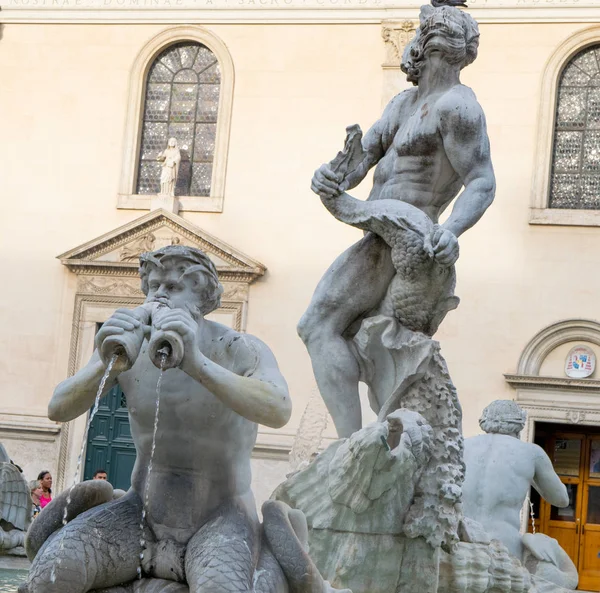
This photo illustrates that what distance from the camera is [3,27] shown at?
23.0m

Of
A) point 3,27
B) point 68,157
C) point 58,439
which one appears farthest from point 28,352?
point 3,27

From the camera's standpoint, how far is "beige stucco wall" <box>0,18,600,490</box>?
2036 centimetres

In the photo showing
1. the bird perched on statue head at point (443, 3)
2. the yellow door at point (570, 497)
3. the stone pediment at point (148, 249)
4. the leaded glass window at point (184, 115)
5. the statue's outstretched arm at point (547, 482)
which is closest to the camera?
the bird perched on statue head at point (443, 3)

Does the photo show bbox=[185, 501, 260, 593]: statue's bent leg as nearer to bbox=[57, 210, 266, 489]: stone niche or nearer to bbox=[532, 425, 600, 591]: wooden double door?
bbox=[532, 425, 600, 591]: wooden double door

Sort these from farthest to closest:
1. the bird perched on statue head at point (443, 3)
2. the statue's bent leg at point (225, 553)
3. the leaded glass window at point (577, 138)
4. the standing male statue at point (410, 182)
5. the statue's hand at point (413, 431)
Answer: the leaded glass window at point (577, 138)
the bird perched on statue head at point (443, 3)
the standing male statue at point (410, 182)
the statue's hand at point (413, 431)
the statue's bent leg at point (225, 553)

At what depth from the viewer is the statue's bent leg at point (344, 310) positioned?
233 inches

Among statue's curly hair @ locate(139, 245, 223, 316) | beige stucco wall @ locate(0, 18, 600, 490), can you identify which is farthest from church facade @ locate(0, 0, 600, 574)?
statue's curly hair @ locate(139, 245, 223, 316)

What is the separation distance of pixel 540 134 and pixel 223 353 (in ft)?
56.5

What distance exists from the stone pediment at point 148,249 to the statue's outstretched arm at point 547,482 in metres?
13.7

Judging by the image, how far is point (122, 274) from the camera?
22281 millimetres

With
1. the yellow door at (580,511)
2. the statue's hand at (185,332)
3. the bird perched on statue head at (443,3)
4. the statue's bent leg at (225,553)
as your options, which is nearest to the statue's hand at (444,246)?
the bird perched on statue head at (443,3)

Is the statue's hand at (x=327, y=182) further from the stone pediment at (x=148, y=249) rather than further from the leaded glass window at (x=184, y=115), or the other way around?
the leaded glass window at (x=184, y=115)

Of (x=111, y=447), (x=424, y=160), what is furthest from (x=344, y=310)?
(x=111, y=447)

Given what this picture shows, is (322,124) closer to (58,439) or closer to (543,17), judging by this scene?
(543,17)
